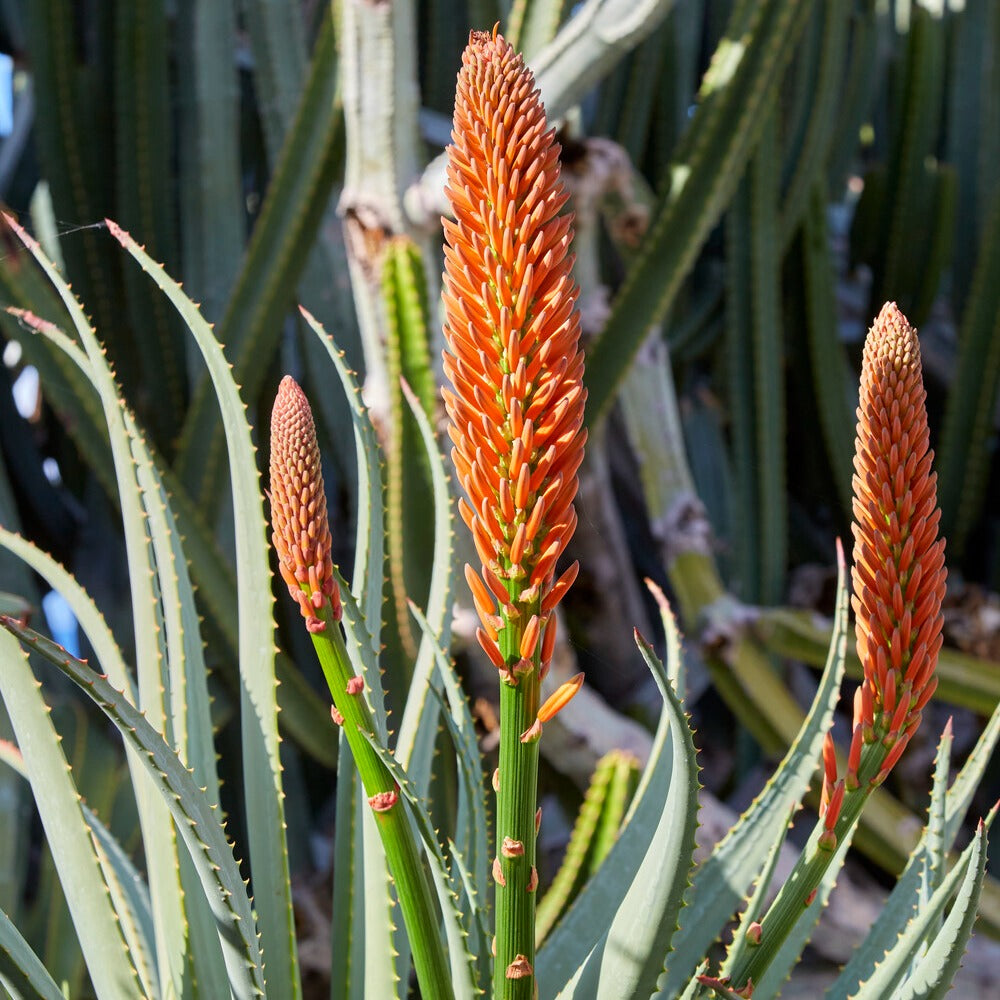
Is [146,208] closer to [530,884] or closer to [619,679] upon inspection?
[619,679]

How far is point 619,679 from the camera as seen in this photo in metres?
1.70

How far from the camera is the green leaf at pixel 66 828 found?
586 mm

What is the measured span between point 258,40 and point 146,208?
0.28 metres

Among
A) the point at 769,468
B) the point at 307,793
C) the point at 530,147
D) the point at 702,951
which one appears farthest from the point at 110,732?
the point at 530,147

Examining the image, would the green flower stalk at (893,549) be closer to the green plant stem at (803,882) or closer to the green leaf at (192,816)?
the green plant stem at (803,882)

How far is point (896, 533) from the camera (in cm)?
42

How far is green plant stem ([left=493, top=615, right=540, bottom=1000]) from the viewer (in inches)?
16.0

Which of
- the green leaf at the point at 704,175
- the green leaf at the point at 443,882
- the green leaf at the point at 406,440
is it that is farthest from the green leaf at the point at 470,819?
the green leaf at the point at 704,175

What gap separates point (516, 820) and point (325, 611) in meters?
0.10

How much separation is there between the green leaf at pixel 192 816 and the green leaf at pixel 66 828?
0.39ft

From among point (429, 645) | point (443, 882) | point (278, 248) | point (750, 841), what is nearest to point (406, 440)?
point (278, 248)

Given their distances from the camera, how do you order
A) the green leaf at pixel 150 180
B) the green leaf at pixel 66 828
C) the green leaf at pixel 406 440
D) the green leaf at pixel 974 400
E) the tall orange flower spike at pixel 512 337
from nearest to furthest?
the tall orange flower spike at pixel 512 337, the green leaf at pixel 66 828, the green leaf at pixel 406 440, the green leaf at pixel 150 180, the green leaf at pixel 974 400

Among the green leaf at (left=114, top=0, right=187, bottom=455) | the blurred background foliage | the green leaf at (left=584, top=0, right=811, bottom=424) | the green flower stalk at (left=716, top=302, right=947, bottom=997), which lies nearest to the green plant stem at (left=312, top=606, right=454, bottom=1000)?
the green flower stalk at (left=716, top=302, right=947, bottom=997)

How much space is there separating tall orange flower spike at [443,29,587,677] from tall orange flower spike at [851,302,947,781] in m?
0.11
